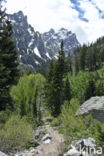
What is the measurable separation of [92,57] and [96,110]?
65.0m

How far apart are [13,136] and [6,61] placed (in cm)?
767

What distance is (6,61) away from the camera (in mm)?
15562

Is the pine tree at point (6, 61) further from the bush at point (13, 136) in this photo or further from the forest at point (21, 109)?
the bush at point (13, 136)

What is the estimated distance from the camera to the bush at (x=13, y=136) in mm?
10752

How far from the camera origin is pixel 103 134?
23.9 ft

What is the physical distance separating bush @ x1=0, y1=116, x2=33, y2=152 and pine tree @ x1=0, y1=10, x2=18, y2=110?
2.47 m

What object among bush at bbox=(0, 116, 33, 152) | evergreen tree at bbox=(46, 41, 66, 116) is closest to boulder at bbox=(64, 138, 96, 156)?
bush at bbox=(0, 116, 33, 152)

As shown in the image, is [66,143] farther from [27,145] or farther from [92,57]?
[92,57]

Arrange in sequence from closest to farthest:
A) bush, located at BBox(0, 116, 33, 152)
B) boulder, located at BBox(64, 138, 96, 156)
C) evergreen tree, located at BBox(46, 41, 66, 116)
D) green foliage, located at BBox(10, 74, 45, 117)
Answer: boulder, located at BBox(64, 138, 96, 156), bush, located at BBox(0, 116, 33, 152), green foliage, located at BBox(10, 74, 45, 117), evergreen tree, located at BBox(46, 41, 66, 116)

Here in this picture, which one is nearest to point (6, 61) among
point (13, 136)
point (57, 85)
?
point (13, 136)

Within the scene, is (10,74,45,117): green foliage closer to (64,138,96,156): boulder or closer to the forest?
the forest

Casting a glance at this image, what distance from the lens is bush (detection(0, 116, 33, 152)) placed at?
1075 cm

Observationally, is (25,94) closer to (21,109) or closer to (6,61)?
(21,109)

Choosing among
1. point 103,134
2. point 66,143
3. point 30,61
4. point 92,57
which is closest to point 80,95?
point 66,143
